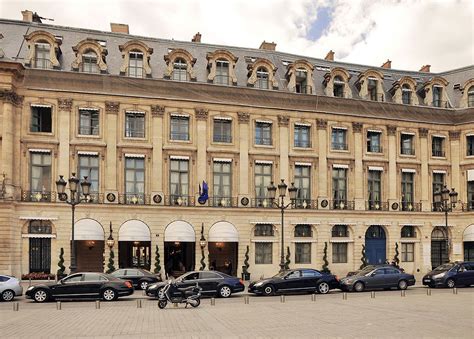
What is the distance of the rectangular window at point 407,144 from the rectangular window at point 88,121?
84.3 feet

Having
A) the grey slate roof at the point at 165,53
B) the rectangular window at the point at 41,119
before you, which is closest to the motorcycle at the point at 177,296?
the rectangular window at the point at 41,119

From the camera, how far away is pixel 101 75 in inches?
1698

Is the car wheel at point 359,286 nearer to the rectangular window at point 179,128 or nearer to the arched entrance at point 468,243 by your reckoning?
the rectangular window at point 179,128

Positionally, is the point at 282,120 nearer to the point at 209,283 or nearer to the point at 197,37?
the point at 197,37

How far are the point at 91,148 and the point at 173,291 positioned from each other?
20.4 metres

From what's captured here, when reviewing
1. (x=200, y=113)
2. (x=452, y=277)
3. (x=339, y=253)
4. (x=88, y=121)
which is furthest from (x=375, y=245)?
(x=88, y=121)

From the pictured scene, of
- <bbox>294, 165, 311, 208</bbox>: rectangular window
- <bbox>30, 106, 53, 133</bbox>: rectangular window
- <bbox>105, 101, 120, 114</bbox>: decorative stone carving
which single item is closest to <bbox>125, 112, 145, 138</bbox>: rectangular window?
<bbox>105, 101, 120, 114</bbox>: decorative stone carving

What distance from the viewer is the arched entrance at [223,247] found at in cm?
4419

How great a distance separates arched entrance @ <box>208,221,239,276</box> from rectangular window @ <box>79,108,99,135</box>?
11389 millimetres

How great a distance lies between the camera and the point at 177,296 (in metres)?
25.3

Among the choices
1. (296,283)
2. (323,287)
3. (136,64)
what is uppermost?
(136,64)

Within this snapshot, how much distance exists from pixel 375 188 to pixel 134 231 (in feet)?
67.7

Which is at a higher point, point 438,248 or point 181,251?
point 181,251

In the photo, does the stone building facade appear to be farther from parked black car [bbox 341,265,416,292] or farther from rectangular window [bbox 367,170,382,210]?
parked black car [bbox 341,265,416,292]
